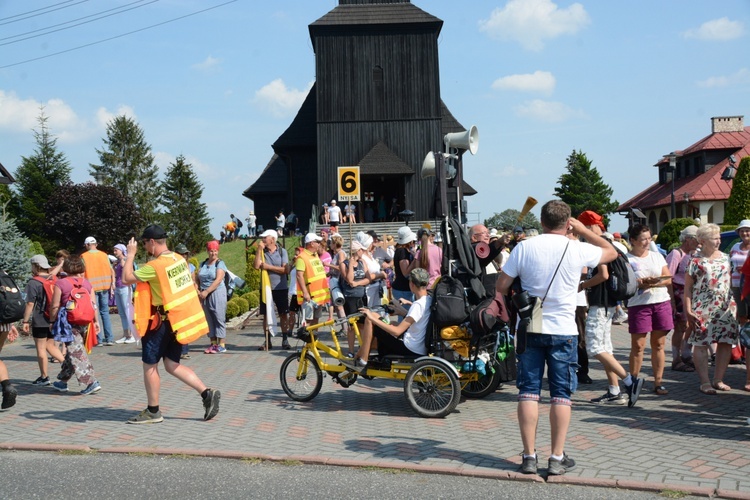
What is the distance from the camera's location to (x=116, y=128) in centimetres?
8669

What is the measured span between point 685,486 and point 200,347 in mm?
10536

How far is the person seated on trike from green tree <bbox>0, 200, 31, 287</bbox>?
13.4 meters

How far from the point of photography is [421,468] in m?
6.11

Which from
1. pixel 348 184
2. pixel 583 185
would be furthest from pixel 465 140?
pixel 583 185

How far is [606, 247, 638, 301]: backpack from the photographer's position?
26.5 ft

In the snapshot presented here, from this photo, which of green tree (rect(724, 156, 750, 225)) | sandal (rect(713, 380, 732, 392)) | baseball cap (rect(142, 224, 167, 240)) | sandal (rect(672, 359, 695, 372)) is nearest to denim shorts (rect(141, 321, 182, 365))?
baseball cap (rect(142, 224, 167, 240))

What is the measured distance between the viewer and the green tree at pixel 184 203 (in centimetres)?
8512

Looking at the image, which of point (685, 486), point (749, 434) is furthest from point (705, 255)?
point (685, 486)

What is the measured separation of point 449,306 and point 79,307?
4.64 m

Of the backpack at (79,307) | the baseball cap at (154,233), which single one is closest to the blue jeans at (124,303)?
the backpack at (79,307)

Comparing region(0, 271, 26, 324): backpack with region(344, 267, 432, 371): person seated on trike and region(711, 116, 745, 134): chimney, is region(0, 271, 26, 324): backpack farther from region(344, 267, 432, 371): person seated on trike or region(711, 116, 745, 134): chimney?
region(711, 116, 745, 134): chimney

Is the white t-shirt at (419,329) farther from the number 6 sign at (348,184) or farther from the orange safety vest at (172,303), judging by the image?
the number 6 sign at (348,184)

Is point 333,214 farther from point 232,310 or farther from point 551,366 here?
point 551,366

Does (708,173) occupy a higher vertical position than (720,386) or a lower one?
higher
